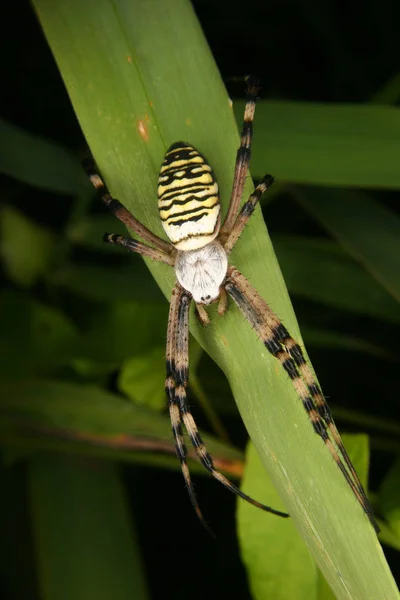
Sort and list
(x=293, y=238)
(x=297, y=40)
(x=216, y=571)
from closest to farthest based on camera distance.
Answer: (x=293, y=238)
(x=216, y=571)
(x=297, y=40)

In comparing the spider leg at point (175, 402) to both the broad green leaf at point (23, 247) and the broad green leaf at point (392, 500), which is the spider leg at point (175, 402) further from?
the broad green leaf at point (23, 247)

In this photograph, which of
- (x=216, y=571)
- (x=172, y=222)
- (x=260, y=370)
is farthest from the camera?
(x=216, y=571)

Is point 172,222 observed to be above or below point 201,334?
above

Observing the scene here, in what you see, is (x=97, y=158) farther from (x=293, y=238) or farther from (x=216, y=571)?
(x=216, y=571)

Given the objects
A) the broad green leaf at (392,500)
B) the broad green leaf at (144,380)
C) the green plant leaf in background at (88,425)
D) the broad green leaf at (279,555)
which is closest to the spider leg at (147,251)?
the broad green leaf at (144,380)

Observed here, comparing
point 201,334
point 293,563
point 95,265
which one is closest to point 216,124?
point 201,334

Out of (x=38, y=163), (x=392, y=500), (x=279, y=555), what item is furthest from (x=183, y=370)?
(x=38, y=163)

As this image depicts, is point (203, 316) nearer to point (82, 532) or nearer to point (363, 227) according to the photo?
point (363, 227)
